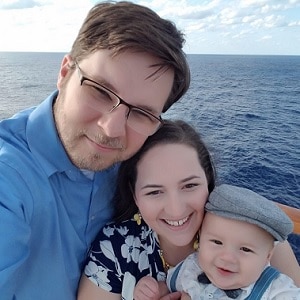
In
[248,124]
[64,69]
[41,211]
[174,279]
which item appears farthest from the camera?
[248,124]

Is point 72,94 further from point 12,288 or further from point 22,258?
point 12,288

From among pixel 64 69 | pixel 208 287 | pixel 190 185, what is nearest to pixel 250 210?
pixel 190 185

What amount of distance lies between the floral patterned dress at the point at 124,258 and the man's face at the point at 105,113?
418mm

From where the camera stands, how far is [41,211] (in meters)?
1.71

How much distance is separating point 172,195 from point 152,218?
157 millimetres

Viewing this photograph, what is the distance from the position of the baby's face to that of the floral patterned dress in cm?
32

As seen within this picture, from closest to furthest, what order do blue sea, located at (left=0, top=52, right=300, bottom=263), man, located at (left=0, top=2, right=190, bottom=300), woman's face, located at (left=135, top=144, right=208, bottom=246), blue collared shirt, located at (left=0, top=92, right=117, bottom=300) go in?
1. blue collared shirt, located at (left=0, top=92, right=117, bottom=300)
2. man, located at (left=0, top=2, right=190, bottom=300)
3. woman's face, located at (left=135, top=144, right=208, bottom=246)
4. blue sea, located at (left=0, top=52, right=300, bottom=263)

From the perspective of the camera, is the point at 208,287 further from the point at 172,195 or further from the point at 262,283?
the point at 172,195

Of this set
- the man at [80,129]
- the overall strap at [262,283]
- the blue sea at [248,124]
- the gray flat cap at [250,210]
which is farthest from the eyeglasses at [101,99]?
the overall strap at [262,283]

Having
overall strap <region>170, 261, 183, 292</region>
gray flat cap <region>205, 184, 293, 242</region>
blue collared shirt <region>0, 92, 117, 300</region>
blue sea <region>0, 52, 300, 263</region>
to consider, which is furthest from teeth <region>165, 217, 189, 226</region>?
blue sea <region>0, 52, 300, 263</region>

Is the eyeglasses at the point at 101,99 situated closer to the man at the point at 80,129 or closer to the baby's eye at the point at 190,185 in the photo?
the man at the point at 80,129

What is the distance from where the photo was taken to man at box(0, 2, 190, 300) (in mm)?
1724

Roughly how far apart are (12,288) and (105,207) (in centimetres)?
64

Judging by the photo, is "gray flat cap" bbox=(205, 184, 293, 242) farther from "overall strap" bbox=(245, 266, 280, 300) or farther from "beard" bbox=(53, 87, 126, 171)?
"beard" bbox=(53, 87, 126, 171)
